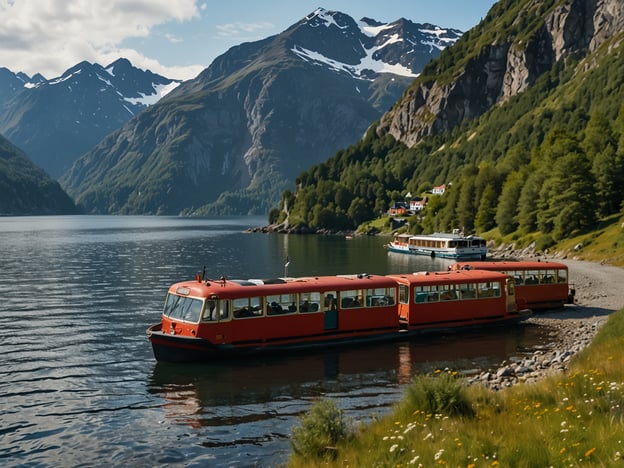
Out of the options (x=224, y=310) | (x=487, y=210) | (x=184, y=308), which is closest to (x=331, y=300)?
(x=224, y=310)

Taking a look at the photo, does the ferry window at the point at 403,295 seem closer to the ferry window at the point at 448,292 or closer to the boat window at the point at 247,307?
the ferry window at the point at 448,292

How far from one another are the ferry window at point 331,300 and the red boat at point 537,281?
15.7 meters

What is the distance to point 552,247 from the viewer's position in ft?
322

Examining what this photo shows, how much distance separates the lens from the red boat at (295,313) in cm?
3347

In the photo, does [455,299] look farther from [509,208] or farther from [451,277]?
[509,208]

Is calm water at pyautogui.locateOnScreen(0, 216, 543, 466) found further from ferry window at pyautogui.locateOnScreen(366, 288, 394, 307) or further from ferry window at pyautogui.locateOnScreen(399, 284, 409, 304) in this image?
ferry window at pyautogui.locateOnScreen(399, 284, 409, 304)

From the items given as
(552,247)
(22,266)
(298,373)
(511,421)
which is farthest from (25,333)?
(552,247)

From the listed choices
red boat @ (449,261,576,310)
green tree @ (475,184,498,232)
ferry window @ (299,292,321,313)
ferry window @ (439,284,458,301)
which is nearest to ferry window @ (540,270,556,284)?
red boat @ (449,261,576,310)

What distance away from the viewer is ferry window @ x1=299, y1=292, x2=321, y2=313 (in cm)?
3600

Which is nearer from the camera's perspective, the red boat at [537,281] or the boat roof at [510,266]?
the boat roof at [510,266]

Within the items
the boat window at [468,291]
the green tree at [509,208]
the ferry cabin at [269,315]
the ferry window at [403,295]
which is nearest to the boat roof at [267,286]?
the ferry cabin at [269,315]

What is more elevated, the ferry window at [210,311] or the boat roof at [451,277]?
the boat roof at [451,277]

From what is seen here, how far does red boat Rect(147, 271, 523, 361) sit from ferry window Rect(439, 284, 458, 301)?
4.1 inches

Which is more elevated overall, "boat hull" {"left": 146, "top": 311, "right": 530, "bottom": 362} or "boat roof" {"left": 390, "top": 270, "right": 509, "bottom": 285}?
"boat roof" {"left": 390, "top": 270, "right": 509, "bottom": 285}
